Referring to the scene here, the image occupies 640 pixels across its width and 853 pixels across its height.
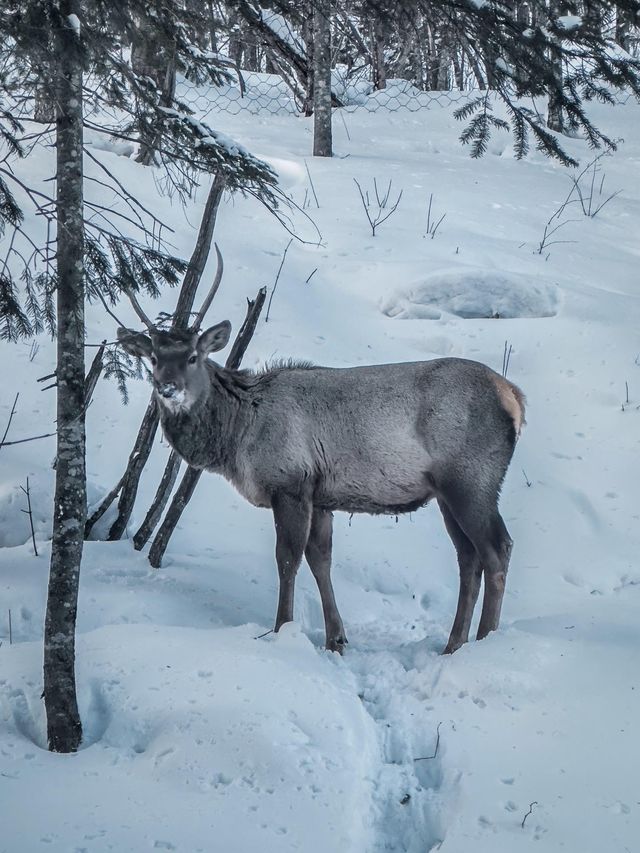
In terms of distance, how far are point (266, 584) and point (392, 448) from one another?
157 cm

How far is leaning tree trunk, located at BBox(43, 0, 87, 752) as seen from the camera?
4.03m

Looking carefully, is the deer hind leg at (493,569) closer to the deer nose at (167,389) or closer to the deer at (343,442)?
the deer at (343,442)

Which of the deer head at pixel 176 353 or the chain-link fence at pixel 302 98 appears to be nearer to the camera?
the deer head at pixel 176 353

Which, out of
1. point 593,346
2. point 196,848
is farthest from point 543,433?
point 196,848

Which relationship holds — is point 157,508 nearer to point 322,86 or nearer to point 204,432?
point 204,432

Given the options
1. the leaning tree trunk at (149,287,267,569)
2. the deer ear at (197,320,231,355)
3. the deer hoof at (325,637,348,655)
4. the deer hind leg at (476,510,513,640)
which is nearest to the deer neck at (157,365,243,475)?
the deer ear at (197,320,231,355)

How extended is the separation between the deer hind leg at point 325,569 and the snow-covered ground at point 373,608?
0.20 meters

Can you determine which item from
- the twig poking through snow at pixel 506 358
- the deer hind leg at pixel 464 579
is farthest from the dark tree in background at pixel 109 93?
the twig poking through snow at pixel 506 358

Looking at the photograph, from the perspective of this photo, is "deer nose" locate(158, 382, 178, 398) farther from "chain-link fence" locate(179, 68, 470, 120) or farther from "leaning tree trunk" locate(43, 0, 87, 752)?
"chain-link fence" locate(179, 68, 470, 120)

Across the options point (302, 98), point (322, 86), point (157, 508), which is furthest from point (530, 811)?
point (302, 98)

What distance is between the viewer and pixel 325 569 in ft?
20.6

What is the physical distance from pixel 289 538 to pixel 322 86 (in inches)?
366

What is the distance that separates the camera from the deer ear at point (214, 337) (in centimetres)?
620

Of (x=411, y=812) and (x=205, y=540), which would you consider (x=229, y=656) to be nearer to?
(x=411, y=812)
